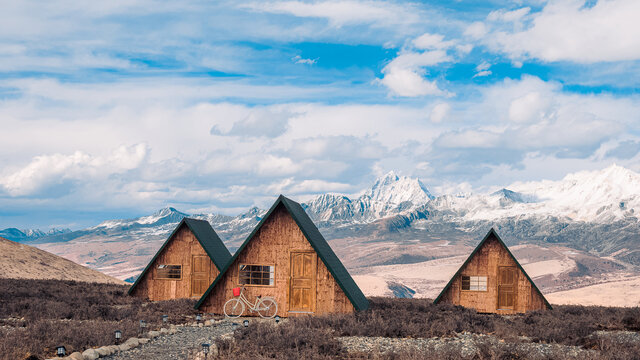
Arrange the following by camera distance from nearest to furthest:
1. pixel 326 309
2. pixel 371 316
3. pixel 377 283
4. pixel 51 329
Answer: pixel 51 329, pixel 371 316, pixel 326 309, pixel 377 283

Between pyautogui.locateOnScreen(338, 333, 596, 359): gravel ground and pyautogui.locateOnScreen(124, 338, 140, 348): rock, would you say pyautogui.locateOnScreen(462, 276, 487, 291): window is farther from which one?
pyautogui.locateOnScreen(124, 338, 140, 348): rock

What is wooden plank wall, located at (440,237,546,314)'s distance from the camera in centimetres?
3166

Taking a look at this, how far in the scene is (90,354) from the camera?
14.8 meters

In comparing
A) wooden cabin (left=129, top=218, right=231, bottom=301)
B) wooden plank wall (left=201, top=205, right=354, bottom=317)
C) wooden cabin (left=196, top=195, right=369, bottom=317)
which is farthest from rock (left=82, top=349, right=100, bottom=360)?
wooden cabin (left=129, top=218, right=231, bottom=301)

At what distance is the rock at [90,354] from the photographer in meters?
14.7

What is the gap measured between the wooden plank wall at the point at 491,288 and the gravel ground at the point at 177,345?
15217 millimetres

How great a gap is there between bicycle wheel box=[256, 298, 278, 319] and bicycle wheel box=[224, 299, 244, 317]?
776mm

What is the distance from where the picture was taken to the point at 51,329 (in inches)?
668

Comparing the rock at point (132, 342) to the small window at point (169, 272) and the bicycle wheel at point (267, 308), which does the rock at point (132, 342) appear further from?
the small window at point (169, 272)

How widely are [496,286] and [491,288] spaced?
0.93 ft

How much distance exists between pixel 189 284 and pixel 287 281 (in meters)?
10.3

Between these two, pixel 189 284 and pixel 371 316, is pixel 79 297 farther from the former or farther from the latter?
pixel 371 316

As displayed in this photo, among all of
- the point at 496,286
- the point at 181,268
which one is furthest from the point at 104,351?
the point at 496,286

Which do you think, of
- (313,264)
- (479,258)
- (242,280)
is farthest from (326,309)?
(479,258)
